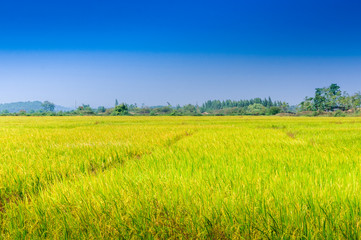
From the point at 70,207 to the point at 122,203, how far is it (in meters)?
0.34

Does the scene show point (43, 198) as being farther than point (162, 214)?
Yes

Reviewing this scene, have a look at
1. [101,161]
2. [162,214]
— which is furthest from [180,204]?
[101,161]

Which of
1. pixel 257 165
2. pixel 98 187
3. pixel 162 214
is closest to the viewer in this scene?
pixel 162 214

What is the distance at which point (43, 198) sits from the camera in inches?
52.2

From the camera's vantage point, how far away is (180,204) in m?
1.13

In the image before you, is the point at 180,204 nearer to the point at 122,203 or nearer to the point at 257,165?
the point at 122,203

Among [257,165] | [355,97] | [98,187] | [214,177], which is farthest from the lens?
[355,97]

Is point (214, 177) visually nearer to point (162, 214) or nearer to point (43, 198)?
point (162, 214)

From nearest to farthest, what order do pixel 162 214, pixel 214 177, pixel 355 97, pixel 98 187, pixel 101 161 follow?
1. pixel 162 214
2. pixel 98 187
3. pixel 214 177
4. pixel 101 161
5. pixel 355 97

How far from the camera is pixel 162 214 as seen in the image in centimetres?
109

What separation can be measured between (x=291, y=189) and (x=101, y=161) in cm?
228

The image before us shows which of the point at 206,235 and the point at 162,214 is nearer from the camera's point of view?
the point at 206,235

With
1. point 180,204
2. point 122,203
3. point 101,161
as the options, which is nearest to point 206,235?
point 180,204

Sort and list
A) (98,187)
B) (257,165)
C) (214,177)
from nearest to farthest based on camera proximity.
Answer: (98,187)
(214,177)
(257,165)
